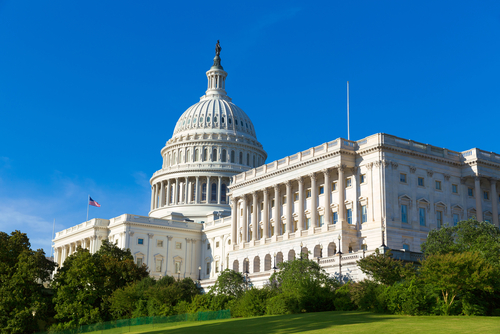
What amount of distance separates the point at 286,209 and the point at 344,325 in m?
47.0

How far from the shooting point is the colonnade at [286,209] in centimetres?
8550

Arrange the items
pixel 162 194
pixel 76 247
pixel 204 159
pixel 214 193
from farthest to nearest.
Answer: pixel 162 194 < pixel 204 159 < pixel 214 193 < pixel 76 247

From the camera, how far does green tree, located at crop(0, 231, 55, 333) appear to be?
6925 cm

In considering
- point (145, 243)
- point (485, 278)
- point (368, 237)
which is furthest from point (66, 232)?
point (485, 278)

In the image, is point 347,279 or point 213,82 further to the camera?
point 213,82

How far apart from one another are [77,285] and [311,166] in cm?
3415

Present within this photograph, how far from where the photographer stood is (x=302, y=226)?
89.3m

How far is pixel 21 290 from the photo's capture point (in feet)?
234

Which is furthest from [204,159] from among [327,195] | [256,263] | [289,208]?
[327,195]

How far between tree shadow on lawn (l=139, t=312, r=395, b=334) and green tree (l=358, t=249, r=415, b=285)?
6.33 metres

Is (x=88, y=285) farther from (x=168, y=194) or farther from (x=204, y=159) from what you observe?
(x=204, y=159)

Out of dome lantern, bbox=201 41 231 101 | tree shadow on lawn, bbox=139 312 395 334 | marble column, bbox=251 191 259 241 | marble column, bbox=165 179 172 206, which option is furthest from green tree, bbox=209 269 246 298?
dome lantern, bbox=201 41 231 101

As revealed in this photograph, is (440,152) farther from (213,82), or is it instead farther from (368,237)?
(213,82)

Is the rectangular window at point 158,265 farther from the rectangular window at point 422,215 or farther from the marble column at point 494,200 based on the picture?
the marble column at point 494,200
